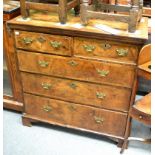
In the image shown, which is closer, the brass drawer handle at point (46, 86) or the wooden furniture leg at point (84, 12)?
the wooden furniture leg at point (84, 12)

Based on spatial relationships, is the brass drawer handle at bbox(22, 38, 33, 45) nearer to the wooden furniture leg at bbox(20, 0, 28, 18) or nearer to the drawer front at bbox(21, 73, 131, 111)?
the wooden furniture leg at bbox(20, 0, 28, 18)

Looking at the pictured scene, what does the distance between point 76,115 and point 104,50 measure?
0.62 metres

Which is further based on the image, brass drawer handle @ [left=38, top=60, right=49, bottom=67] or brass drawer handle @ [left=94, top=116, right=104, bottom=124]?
brass drawer handle @ [left=94, top=116, right=104, bottom=124]

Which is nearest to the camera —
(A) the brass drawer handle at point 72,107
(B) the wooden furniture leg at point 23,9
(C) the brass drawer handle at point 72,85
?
(B) the wooden furniture leg at point 23,9

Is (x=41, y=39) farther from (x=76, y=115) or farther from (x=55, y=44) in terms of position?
(x=76, y=115)

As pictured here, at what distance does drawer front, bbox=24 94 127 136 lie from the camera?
1.85 meters

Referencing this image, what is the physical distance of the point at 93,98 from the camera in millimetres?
1806

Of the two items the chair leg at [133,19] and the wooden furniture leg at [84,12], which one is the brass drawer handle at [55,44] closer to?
the wooden furniture leg at [84,12]

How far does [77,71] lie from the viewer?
1.73m

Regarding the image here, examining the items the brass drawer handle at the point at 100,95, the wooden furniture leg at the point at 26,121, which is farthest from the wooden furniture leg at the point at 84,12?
the wooden furniture leg at the point at 26,121

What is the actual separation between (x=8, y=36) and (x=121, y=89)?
94cm

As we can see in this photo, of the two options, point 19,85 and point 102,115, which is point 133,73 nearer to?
point 102,115

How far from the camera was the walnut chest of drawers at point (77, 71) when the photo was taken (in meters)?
1.58

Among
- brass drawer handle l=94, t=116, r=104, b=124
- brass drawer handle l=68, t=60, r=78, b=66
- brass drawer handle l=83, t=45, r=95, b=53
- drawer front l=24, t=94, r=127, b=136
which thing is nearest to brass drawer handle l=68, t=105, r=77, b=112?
drawer front l=24, t=94, r=127, b=136
